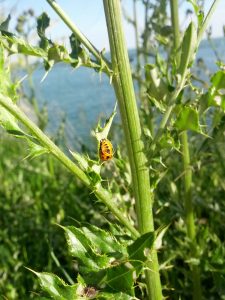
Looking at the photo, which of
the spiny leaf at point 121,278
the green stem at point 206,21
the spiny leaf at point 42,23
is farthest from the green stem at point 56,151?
the green stem at point 206,21

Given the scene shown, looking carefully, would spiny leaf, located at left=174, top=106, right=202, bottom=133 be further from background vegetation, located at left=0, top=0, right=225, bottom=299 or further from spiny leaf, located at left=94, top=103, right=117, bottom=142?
spiny leaf, located at left=94, top=103, right=117, bottom=142

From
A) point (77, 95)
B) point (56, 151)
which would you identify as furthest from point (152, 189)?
point (77, 95)

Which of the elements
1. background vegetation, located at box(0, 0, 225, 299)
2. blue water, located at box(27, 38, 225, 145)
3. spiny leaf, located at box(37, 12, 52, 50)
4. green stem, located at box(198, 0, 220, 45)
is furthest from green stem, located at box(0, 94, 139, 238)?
blue water, located at box(27, 38, 225, 145)

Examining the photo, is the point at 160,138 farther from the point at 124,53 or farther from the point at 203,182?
the point at 203,182

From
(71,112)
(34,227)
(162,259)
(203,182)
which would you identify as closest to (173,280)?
(162,259)

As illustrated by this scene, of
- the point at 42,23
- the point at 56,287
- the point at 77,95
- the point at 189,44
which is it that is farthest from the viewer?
the point at 77,95

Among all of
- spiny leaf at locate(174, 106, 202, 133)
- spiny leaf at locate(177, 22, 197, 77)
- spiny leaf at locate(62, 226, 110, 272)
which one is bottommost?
spiny leaf at locate(62, 226, 110, 272)

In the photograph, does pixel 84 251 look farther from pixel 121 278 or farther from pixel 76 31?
pixel 76 31
